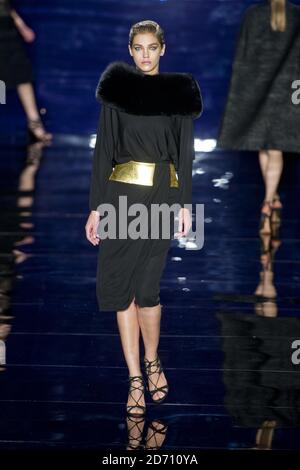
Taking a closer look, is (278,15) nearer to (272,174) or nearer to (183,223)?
(272,174)

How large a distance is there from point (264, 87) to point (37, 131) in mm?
3337

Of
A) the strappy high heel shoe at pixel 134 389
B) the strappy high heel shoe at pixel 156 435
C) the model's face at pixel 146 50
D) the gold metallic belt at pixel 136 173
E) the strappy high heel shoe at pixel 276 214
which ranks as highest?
the model's face at pixel 146 50

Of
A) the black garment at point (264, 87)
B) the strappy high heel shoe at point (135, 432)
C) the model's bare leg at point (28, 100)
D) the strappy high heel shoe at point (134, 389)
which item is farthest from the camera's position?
the model's bare leg at point (28, 100)

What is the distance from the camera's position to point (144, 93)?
14.2 ft

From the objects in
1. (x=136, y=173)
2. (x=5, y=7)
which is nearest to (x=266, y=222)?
(x=136, y=173)

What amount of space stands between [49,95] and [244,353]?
5.75 meters

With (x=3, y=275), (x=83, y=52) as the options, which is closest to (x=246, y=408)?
(x=3, y=275)

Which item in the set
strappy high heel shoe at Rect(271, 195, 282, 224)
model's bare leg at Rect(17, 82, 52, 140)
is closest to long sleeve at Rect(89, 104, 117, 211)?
strappy high heel shoe at Rect(271, 195, 282, 224)

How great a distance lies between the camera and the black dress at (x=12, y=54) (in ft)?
32.2

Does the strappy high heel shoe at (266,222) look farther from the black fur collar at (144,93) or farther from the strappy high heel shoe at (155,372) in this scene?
the black fur collar at (144,93)

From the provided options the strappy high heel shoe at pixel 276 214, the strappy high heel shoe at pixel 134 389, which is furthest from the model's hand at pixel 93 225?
the strappy high heel shoe at pixel 276 214

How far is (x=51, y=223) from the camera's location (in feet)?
24.0

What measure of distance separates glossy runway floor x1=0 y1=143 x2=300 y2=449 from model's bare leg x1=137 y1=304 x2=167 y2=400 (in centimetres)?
6
